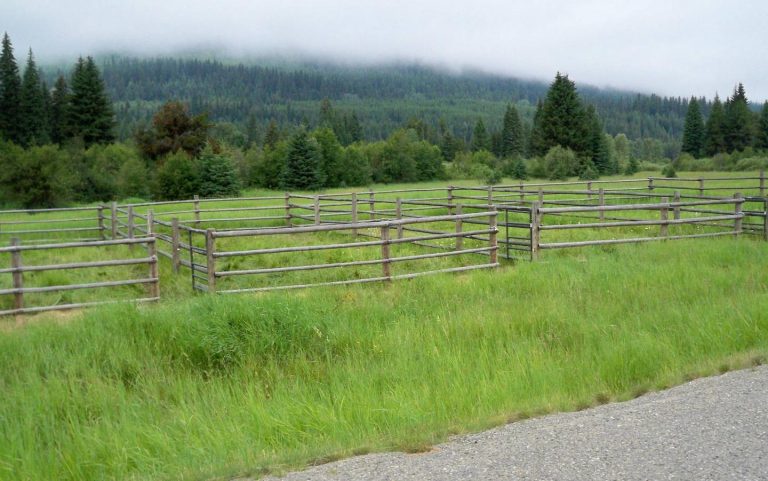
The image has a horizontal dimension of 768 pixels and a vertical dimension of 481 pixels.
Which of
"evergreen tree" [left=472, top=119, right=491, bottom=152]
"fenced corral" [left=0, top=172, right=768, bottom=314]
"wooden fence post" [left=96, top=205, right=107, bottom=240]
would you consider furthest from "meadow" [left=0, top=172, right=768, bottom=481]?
"evergreen tree" [left=472, top=119, right=491, bottom=152]

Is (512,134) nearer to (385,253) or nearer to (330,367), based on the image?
(385,253)

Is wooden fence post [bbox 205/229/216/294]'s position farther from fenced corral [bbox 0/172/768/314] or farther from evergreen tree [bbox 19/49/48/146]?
evergreen tree [bbox 19/49/48/146]

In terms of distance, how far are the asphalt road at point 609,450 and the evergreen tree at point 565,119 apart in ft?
193

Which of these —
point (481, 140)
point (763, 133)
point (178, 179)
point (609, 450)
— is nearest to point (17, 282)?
point (609, 450)

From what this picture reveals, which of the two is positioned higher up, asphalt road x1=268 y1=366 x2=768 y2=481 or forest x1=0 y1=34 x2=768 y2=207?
forest x1=0 y1=34 x2=768 y2=207

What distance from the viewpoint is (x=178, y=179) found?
4547 cm

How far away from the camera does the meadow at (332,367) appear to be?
17.8 feet

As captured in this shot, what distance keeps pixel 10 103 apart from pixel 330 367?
6496 centimetres

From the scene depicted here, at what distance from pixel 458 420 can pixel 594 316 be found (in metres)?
3.80

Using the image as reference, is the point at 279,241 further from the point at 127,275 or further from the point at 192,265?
the point at 192,265

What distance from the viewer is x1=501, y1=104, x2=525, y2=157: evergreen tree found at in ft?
307

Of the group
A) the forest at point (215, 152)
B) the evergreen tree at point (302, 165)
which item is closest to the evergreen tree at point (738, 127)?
the forest at point (215, 152)

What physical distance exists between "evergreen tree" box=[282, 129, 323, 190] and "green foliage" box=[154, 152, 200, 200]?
11.0 metres

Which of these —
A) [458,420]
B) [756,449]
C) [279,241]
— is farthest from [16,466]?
[279,241]
